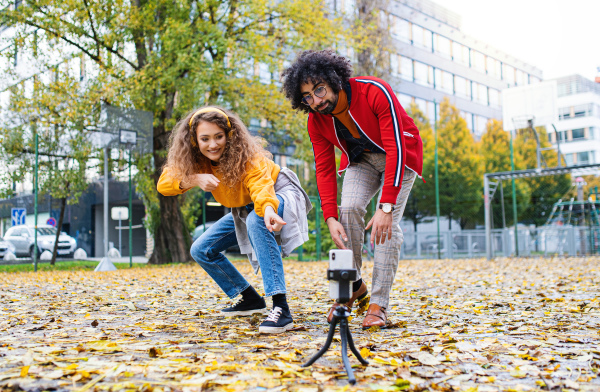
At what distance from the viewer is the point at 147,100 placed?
39.3ft

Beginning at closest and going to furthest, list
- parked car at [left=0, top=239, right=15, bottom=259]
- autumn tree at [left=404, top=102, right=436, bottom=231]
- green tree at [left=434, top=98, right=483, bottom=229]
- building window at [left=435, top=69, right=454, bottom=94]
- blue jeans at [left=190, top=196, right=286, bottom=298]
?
1. blue jeans at [left=190, top=196, right=286, bottom=298]
2. parked car at [left=0, top=239, right=15, bottom=259]
3. autumn tree at [left=404, top=102, right=436, bottom=231]
4. green tree at [left=434, top=98, right=483, bottom=229]
5. building window at [left=435, top=69, right=454, bottom=94]

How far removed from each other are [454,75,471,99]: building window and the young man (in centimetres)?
3661

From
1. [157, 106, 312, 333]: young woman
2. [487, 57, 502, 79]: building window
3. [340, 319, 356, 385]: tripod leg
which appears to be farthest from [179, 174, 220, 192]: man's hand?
[487, 57, 502, 79]: building window

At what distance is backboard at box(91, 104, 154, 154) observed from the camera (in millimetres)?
11586

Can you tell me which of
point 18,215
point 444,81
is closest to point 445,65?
point 444,81

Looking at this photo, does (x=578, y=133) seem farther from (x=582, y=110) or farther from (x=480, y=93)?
(x=480, y=93)

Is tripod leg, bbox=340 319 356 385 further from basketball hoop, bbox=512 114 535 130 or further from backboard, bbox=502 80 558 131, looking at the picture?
basketball hoop, bbox=512 114 535 130

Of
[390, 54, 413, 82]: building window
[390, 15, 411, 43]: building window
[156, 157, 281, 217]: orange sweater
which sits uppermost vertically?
[390, 15, 411, 43]: building window

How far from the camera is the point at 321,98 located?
3.13m

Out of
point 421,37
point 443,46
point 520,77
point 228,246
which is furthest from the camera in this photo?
point 520,77

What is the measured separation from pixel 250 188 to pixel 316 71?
0.76 metres

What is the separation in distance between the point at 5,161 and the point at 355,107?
9943 mm

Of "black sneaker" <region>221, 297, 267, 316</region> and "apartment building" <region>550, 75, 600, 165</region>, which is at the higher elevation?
"apartment building" <region>550, 75, 600, 165</region>

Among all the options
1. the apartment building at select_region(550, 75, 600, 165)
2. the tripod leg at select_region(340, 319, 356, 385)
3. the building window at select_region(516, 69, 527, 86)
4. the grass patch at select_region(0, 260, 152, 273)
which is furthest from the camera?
the apartment building at select_region(550, 75, 600, 165)
